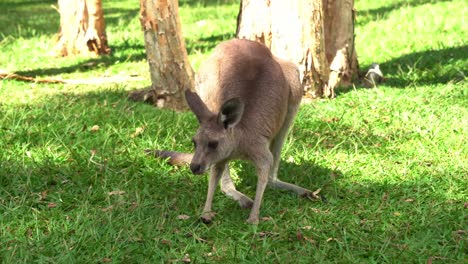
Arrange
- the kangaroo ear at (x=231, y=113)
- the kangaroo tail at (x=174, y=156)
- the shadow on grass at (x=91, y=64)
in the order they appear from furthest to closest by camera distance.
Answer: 1. the shadow on grass at (x=91, y=64)
2. the kangaroo tail at (x=174, y=156)
3. the kangaroo ear at (x=231, y=113)

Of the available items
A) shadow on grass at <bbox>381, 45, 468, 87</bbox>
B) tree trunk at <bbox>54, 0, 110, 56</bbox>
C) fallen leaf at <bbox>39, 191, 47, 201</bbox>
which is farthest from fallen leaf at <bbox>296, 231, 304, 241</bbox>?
tree trunk at <bbox>54, 0, 110, 56</bbox>

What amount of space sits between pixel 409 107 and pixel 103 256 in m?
3.93

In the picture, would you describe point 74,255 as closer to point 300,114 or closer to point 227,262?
point 227,262

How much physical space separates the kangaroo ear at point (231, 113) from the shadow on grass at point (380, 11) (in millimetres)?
7548

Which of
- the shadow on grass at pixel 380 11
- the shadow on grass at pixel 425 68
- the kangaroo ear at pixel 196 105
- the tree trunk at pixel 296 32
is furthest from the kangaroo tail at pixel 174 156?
the shadow on grass at pixel 380 11

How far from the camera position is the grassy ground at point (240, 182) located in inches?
163

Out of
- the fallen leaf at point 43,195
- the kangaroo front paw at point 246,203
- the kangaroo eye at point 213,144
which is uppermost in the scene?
the kangaroo eye at point 213,144

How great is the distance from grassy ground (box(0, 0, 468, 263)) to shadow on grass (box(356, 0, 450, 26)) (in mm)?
Answer: 3296

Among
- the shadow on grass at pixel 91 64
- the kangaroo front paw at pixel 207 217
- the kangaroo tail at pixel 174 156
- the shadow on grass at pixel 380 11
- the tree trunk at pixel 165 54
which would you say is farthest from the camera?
the shadow on grass at pixel 380 11

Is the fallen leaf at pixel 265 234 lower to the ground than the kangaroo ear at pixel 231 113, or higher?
lower

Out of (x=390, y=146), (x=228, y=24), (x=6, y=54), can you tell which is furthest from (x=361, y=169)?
(x=228, y=24)

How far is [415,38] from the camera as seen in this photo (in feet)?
33.1

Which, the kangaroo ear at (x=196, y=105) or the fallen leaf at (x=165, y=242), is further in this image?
the kangaroo ear at (x=196, y=105)

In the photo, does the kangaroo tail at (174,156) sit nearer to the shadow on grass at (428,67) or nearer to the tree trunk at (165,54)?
the tree trunk at (165,54)
